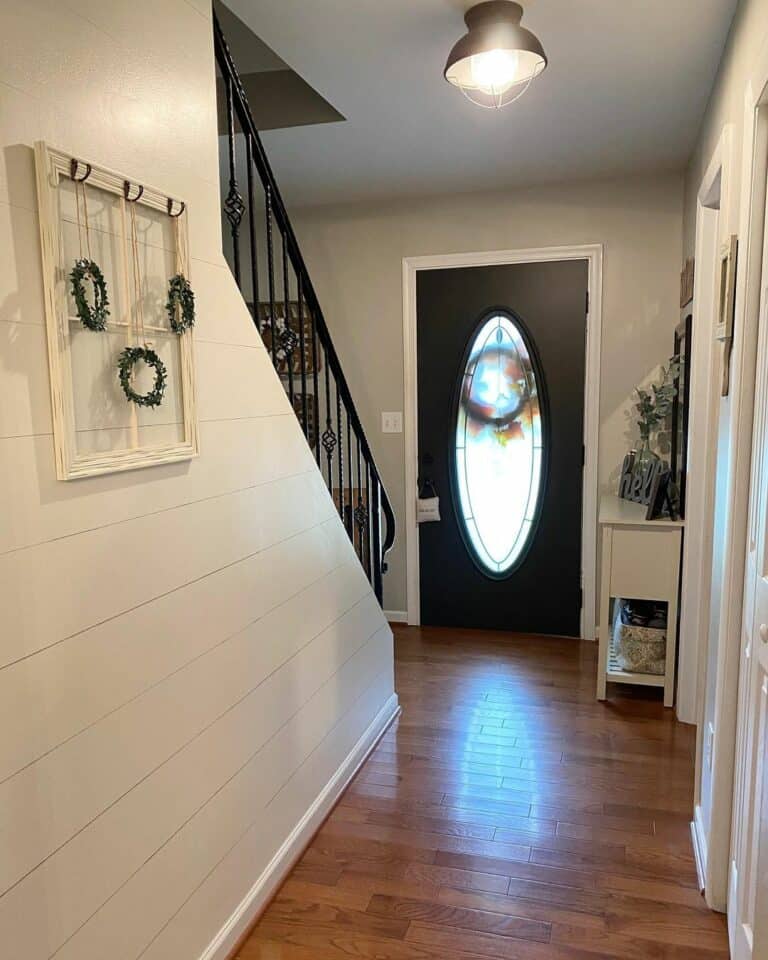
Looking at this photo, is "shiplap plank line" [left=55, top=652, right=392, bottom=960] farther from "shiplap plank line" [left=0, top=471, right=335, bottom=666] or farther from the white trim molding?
the white trim molding

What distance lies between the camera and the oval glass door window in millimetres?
4035

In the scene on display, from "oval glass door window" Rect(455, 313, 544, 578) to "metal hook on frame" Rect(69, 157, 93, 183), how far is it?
9.60 feet

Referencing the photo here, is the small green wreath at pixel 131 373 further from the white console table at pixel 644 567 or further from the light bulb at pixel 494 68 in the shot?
the white console table at pixel 644 567

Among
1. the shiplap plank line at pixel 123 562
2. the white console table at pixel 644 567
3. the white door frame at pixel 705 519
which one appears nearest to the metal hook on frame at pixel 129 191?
the shiplap plank line at pixel 123 562

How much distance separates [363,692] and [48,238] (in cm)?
207

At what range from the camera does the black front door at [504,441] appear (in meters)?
3.96

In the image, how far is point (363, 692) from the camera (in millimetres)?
2852

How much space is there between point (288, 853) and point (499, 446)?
98.2 inches

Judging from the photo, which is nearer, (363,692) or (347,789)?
(347,789)

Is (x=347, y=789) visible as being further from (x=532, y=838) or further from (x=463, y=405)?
(x=463, y=405)

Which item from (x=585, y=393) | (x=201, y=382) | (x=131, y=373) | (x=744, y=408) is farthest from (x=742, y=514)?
(x=585, y=393)

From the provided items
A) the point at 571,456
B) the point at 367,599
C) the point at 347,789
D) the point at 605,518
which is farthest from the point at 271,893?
the point at 571,456

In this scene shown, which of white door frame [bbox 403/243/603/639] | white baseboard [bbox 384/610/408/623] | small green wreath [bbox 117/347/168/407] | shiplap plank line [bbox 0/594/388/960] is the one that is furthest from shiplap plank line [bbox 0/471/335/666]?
white baseboard [bbox 384/610/408/623]

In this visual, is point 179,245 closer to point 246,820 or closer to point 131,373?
point 131,373
